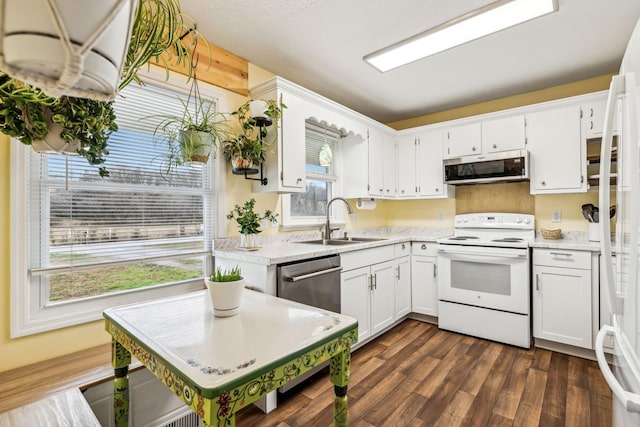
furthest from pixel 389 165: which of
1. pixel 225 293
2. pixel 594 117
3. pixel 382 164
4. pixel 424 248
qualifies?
pixel 225 293

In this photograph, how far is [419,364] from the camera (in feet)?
8.01

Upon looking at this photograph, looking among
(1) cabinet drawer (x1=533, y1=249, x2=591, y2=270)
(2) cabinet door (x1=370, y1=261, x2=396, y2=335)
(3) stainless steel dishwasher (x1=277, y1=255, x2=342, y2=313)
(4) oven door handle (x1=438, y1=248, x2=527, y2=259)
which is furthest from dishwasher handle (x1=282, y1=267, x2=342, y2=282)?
(1) cabinet drawer (x1=533, y1=249, x2=591, y2=270)

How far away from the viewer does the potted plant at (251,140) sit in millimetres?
2234

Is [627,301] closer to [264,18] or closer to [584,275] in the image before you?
[584,275]

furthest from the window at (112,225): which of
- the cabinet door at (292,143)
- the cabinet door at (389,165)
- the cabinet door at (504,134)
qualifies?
the cabinet door at (504,134)

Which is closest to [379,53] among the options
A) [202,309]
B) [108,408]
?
[202,309]

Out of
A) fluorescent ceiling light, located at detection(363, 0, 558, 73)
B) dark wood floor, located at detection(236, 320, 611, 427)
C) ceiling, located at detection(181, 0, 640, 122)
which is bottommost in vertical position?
dark wood floor, located at detection(236, 320, 611, 427)

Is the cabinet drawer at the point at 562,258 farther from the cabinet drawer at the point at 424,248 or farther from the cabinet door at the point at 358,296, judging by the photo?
the cabinet door at the point at 358,296

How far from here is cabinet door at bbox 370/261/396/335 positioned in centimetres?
281

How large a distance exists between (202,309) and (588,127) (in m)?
3.49

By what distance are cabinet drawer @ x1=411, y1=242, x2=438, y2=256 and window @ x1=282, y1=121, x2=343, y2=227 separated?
903 millimetres

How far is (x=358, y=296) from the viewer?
2.60m

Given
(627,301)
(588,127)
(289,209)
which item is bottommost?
(627,301)

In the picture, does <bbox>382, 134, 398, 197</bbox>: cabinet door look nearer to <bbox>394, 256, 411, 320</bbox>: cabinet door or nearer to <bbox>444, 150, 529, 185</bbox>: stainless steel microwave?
<bbox>444, 150, 529, 185</bbox>: stainless steel microwave
